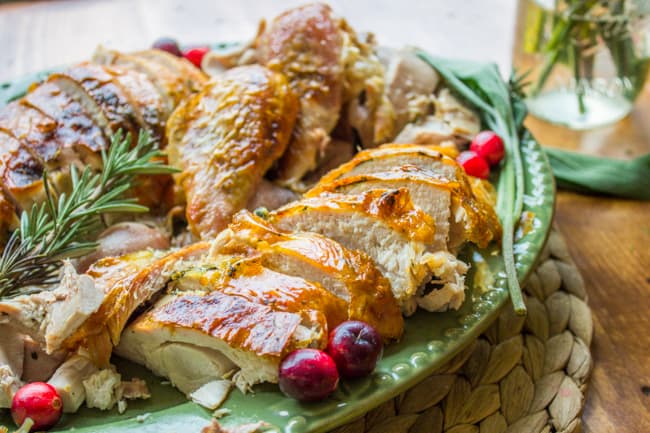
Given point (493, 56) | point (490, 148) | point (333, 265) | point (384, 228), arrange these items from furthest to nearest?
point (493, 56) → point (490, 148) → point (384, 228) → point (333, 265)

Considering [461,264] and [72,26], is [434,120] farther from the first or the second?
[72,26]

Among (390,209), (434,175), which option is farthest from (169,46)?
(390,209)

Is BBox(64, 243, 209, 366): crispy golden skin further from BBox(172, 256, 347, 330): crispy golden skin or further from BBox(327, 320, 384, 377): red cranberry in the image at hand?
BBox(327, 320, 384, 377): red cranberry

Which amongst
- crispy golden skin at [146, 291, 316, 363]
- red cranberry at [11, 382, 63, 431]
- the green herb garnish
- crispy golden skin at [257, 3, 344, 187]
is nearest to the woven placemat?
the green herb garnish

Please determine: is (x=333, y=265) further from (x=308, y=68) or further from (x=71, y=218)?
(x=308, y=68)

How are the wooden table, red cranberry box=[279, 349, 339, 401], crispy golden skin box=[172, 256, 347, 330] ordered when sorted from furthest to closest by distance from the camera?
the wooden table, crispy golden skin box=[172, 256, 347, 330], red cranberry box=[279, 349, 339, 401]

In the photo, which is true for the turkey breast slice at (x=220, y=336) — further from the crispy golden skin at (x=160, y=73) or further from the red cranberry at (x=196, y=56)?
the red cranberry at (x=196, y=56)

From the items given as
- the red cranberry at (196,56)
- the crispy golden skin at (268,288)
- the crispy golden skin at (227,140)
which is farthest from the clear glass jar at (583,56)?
the crispy golden skin at (268,288)

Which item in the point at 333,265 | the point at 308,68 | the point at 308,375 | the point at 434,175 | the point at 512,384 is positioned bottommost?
the point at 512,384
